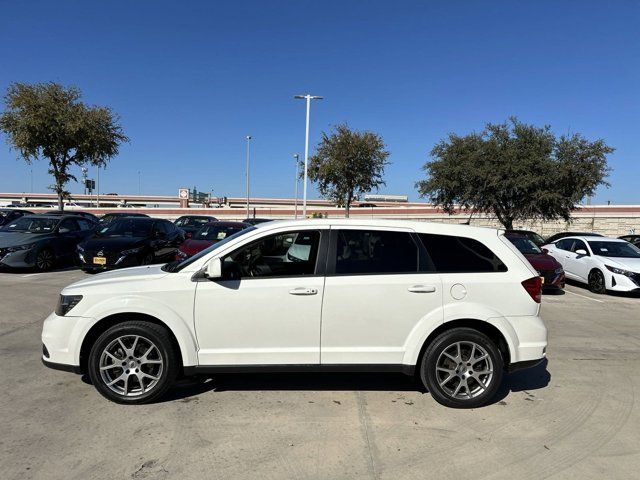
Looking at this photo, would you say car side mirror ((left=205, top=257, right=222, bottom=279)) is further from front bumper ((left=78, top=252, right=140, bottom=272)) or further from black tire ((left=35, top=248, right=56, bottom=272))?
black tire ((left=35, top=248, right=56, bottom=272))

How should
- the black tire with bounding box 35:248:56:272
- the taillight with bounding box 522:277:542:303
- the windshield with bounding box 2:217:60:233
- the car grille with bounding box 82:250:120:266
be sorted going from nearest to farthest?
the taillight with bounding box 522:277:542:303
the car grille with bounding box 82:250:120:266
the black tire with bounding box 35:248:56:272
the windshield with bounding box 2:217:60:233

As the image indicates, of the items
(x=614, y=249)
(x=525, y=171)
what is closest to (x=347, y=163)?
(x=525, y=171)

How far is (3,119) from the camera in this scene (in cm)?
2300

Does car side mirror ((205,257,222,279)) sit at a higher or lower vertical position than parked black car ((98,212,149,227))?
higher

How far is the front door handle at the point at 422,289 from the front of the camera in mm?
4152

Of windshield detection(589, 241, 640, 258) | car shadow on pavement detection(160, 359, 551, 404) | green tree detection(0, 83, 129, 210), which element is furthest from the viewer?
green tree detection(0, 83, 129, 210)

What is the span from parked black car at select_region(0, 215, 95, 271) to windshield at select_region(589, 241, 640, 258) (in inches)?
595

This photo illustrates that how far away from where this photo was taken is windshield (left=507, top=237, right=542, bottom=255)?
12.4 m

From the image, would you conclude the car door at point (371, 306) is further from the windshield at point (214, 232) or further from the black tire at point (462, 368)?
the windshield at point (214, 232)

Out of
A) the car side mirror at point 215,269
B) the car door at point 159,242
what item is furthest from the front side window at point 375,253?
the car door at point 159,242

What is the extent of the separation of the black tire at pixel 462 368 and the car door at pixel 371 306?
25 cm

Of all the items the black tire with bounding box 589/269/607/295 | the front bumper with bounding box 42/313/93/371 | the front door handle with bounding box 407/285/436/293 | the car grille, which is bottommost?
the black tire with bounding box 589/269/607/295

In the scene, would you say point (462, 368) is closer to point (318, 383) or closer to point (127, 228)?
point (318, 383)

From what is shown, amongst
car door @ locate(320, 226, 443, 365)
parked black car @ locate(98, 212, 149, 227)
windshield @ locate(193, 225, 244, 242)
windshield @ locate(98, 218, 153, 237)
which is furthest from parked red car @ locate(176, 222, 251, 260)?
car door @ locate(320, 226, 443, 365)
